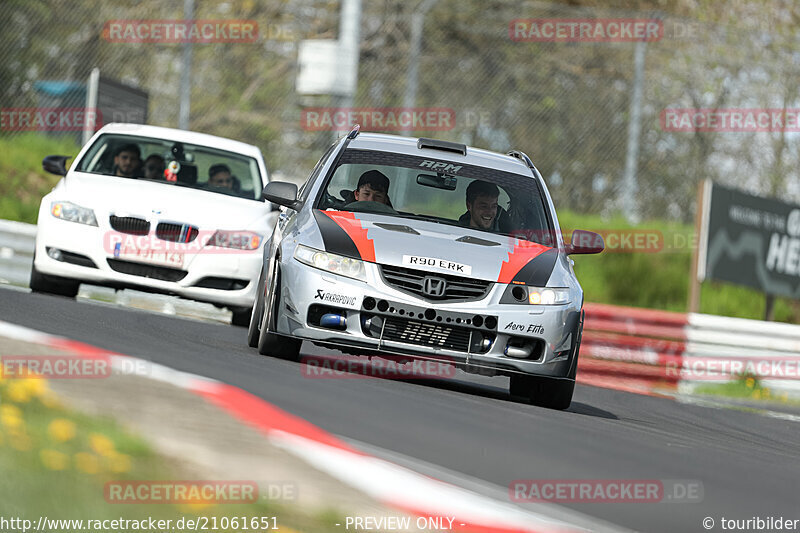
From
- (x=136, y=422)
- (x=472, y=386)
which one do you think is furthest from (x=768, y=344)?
(x=136, y=422)

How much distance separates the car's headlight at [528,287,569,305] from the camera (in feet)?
26.1

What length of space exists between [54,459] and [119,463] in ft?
0.58

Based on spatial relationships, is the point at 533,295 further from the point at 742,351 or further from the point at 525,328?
the point at 742,351

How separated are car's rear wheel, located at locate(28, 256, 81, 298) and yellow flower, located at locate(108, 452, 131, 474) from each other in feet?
24.8

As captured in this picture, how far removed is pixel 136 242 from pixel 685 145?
10.3m

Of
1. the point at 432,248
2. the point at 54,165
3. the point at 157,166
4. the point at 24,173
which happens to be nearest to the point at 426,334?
the point at 432,248

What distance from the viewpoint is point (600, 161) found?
1844cm

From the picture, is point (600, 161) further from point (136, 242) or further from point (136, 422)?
point (136, 422)

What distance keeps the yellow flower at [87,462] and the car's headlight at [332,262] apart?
3986 mm

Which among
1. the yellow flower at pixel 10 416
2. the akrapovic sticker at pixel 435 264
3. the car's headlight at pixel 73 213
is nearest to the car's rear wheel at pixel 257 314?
the akrapovic sticker at pixel 435 264

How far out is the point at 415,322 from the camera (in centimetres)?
776

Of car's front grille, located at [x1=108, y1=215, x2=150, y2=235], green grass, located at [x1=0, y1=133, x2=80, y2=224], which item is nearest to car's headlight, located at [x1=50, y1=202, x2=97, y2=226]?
car's front grille, located at [x1=108, y1=215, x2=150, y2=235]

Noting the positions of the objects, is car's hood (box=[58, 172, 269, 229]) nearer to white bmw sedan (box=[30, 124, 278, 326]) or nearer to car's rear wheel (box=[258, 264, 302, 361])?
white bmw sedan (box=[30, 124, 278, 326])

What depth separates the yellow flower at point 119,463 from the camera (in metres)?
3.74
